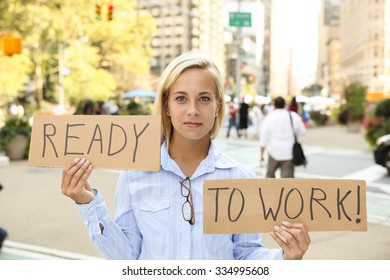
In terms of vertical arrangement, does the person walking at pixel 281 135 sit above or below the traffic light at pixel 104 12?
below

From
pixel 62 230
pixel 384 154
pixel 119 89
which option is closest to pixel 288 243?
pixel 62 230

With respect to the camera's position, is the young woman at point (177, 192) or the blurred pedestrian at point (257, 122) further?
the blurred pedestrian at point (257, 122)

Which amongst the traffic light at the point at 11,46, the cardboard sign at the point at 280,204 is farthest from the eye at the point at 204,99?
the traffic light at the point at 11,46

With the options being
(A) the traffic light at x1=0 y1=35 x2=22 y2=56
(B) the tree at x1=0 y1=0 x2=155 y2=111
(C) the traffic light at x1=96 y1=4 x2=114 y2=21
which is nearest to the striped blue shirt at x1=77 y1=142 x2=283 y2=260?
(A) the traffic light at x1=0 y1=35 x2=22 y2=56

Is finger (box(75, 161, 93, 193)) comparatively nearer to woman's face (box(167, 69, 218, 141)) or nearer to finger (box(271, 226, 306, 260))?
woman's face (box(167, 69, 218, 141))

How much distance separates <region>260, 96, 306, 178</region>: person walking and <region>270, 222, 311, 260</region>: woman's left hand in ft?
15.8

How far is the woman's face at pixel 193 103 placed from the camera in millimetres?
1435

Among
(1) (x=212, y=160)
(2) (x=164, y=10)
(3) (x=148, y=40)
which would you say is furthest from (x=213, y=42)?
(1) (x=212, y=160)

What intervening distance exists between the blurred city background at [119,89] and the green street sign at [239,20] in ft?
0.10

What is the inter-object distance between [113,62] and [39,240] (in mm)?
24856

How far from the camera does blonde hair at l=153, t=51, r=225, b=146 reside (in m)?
1.44

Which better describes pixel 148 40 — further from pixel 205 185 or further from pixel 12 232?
pixel 205 185

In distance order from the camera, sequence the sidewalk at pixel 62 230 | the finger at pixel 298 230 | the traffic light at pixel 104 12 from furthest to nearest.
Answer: the traffic light at pixel 104 12 → the sidewalk at pixel 62 230 → the finger at pixel 298 230

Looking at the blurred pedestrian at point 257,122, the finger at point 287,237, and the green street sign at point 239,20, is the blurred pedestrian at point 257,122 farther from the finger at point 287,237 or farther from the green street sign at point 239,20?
the finger at point 287,237
